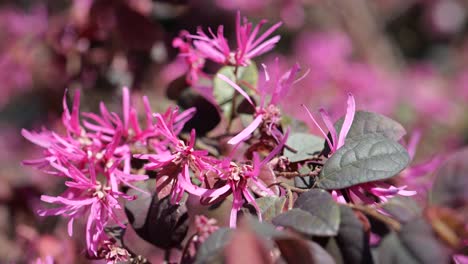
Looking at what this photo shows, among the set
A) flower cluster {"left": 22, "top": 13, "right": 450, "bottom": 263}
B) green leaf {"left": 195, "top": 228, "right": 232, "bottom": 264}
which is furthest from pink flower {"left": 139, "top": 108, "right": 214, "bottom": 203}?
green leaf {"left": 195, "top": 228, "right": 232, "bottom": 264}

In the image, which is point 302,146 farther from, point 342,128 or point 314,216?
point 314,216

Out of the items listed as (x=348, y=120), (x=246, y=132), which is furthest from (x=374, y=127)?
(x=246, y=132)

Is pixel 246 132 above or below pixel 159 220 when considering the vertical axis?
above

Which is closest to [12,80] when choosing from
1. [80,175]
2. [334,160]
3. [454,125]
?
[80,175]

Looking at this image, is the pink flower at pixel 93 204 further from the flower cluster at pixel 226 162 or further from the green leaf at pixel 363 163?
the green leaf at pixel 363 163

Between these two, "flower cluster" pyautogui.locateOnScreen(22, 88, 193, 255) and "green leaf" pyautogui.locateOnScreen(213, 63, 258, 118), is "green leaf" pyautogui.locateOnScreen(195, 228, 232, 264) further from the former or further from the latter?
"green leaf" pyautogui.locateOnScreen(213, 63, 258, 118)

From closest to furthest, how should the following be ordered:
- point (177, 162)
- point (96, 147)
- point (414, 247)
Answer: point (414, 247) < point (177, 162) < point (96, 147)

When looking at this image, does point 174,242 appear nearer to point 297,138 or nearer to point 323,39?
point 297,138
